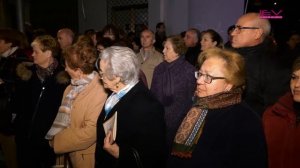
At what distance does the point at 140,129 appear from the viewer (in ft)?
7.71

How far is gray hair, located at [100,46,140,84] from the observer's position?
244 cm

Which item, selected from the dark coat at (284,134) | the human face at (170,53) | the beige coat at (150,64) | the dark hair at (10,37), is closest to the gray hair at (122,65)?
the dark coat at (284,134)

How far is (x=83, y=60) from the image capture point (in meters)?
2.99

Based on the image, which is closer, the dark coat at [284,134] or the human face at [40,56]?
the dark coat at [284,134]

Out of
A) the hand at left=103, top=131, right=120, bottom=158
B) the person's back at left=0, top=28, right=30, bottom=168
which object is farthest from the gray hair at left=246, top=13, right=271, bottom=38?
the person's back at left=0, top=28, right=30, bottom=168

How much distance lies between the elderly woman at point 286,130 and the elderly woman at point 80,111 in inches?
56.7

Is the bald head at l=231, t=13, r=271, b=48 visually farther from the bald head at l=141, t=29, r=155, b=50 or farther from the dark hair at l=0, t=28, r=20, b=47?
the dark hair at l=0, t=28, r=20, b=47

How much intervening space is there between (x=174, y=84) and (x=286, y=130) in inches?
79.7

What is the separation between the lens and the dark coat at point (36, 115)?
344cm

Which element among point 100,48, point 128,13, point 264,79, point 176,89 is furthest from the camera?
point 128,13

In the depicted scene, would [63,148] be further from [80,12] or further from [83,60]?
[80,12]

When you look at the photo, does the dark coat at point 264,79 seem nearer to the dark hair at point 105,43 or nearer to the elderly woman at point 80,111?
the elderly woman at point 80,111

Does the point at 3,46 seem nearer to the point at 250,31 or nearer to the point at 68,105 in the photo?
the point at 68,105

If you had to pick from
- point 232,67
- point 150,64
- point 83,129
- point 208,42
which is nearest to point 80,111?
point 83,129
